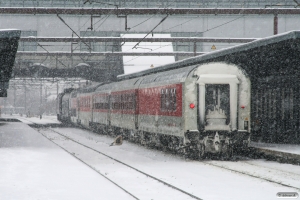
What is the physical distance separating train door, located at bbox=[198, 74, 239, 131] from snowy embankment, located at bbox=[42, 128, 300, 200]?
1.24m

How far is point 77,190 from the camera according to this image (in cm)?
1043

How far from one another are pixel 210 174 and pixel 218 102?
389cm

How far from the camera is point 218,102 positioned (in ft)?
55.0

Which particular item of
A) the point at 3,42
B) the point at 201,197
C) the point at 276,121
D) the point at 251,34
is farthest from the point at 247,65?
the point at 251,34

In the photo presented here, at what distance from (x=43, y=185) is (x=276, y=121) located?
1208 cm

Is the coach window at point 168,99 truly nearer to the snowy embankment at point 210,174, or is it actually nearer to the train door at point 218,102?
the train door at point 218,102

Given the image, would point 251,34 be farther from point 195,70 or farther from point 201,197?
point 201,197

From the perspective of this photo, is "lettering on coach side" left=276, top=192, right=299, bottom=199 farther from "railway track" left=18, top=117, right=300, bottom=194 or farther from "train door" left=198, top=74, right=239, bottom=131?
"train door" left=198, top=74, right=239, bottom=131

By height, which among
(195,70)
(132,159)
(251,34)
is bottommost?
(132,159)

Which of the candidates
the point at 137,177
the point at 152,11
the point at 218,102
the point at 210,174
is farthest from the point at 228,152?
the point at 152,11

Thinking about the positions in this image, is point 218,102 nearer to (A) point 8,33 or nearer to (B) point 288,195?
(B) point 288,195

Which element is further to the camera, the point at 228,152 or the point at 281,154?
the point at 228,152

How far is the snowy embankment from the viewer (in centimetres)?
1064

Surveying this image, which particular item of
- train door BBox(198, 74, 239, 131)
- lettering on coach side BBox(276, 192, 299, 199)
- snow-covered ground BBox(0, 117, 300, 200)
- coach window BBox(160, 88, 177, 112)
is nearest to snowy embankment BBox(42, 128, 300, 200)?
snow-covered ground BBox(0, 117, 300, 200)
